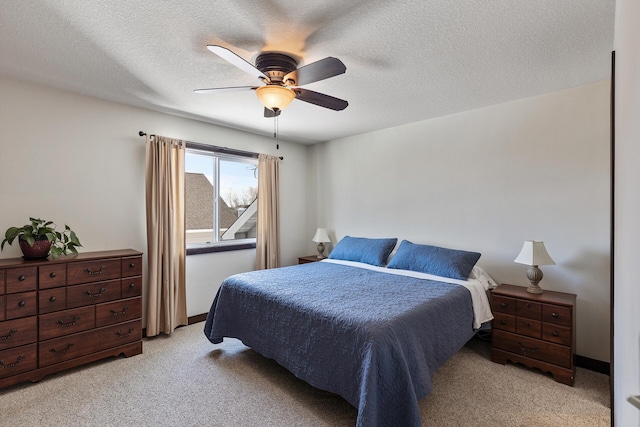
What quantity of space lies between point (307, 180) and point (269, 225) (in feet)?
3.96

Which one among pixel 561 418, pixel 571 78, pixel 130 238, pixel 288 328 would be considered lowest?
pixel 561 418

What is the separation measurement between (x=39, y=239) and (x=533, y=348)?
4.29 m

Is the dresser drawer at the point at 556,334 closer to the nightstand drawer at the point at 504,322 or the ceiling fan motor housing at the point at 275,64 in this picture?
the nightstand drawer at the point at 504,322

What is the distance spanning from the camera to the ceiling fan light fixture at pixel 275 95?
2.05m

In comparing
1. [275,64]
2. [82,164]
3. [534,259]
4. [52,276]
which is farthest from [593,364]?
[82,164]

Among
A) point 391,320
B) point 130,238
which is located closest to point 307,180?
point 130,238

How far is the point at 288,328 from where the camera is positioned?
2.28 m

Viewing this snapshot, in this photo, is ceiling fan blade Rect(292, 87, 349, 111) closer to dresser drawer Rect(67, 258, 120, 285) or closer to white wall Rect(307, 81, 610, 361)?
white wall Rect(307, 81, 610, 361)

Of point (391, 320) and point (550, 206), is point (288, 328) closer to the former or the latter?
point (391, 320)

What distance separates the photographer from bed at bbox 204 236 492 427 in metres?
1.74

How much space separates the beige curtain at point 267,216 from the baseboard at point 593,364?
354 cm

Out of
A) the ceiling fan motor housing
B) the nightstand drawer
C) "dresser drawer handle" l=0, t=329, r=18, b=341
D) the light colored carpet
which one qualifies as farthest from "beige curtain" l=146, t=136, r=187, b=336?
the nightstand drawer

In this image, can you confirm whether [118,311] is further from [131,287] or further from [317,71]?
[317,71]
